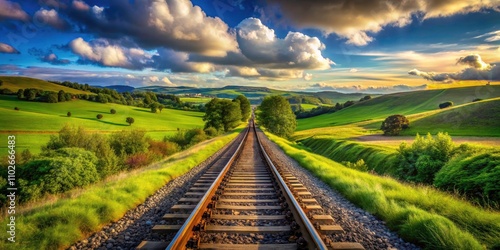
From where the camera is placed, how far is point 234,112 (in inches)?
2483

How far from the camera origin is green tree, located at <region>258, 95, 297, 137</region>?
57094 mm

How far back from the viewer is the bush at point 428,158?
52.0 ft

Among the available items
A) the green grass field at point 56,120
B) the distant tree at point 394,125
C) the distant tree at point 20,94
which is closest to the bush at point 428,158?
the green grass field at point 56,120

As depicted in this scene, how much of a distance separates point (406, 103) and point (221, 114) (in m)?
83.4

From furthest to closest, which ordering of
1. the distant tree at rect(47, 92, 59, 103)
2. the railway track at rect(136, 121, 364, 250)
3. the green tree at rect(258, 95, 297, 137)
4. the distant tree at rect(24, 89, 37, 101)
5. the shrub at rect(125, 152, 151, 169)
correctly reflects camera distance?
the distant tree at rect(47, 92, 59, 103), the distant tree at rect(24, 89, 37, 101), the green tree at rect(258, 95, 297, 137), the shrub at rect(125, 152, 151, 169), the railway track at rect(136, 121, 364, 250)

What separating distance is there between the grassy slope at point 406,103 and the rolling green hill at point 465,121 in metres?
28.5

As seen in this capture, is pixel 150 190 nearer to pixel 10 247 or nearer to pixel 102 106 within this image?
pixel 10 247

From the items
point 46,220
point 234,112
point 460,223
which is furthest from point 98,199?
point 234,112

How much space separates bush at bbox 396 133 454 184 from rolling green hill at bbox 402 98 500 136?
34.7 meters

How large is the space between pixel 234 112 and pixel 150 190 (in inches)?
2165

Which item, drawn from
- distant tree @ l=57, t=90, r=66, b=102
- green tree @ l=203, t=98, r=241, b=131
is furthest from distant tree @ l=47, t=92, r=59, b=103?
green tree @ l=203, t=98, r=241, b=131

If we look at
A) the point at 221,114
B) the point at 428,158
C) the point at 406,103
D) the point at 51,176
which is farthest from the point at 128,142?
the point at 406,103

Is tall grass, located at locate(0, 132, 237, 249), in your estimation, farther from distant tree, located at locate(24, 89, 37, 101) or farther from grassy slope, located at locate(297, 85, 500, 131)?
grassy slope, located at locate(297, 85, 500, 131)

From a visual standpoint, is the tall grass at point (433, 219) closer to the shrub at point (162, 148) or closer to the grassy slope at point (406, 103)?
the shrub at point (162, 148)
